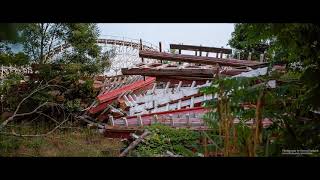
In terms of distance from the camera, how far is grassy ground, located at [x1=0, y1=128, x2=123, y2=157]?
11.0 feet

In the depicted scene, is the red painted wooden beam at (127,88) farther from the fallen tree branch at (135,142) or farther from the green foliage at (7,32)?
the green foliage at (7,32)

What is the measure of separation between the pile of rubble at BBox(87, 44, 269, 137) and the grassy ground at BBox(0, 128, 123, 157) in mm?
196

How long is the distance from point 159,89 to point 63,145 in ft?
4.77

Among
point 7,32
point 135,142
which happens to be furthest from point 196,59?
point 7,32

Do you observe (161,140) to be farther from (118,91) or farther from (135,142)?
(118,91)

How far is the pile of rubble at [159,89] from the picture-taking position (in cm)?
415

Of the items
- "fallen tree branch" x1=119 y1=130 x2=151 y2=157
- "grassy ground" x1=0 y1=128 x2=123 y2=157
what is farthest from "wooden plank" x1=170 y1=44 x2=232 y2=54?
"grassy ground" x1=0 y1=128 x2=123 y2=157

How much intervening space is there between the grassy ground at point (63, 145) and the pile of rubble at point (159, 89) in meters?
0.20

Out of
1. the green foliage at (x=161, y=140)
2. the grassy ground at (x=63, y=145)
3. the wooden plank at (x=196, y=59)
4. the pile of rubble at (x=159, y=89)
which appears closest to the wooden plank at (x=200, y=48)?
the pile of rubble at (x=159, y=89)

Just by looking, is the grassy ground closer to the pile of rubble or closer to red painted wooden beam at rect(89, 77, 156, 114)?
the pile of rubble

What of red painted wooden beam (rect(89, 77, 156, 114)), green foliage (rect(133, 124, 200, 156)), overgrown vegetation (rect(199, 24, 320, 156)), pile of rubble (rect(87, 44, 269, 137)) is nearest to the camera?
overgrown vegetation (rect(199, 24, 320, 156))

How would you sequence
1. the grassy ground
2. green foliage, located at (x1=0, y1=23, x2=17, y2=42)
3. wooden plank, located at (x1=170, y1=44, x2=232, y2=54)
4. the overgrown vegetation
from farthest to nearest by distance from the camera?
1. wooden plank, located at (x1=170, y1=44, x2=232, y2=54)
2. the grassy ground
3. the overgrown vegetation
4. green foliage, located at (x1=0, y1=23, x2=17, y2=42)
